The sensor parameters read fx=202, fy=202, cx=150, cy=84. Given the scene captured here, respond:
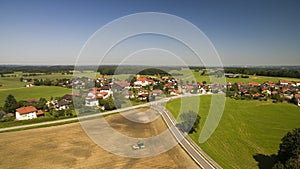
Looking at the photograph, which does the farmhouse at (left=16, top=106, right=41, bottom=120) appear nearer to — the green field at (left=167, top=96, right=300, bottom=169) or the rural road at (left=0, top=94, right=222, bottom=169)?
the rural road at (left=0, top=94, right=222, bottom=169)

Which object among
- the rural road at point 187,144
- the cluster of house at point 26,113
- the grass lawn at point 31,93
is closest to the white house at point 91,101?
the rural road at point 187,144

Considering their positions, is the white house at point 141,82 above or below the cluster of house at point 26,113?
above

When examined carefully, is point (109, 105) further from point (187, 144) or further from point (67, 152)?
point (187, 144)

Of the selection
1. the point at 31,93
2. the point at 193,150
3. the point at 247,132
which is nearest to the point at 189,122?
the point at 193,150

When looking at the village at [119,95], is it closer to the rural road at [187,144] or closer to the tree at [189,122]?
the rural road at [187,144]

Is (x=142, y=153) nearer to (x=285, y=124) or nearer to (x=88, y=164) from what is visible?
(x=88, y=164)

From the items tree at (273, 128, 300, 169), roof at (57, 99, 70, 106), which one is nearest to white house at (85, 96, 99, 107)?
roof at (57, 99, 70, 106)

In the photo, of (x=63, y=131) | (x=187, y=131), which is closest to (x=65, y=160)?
(x=63, y=131)
